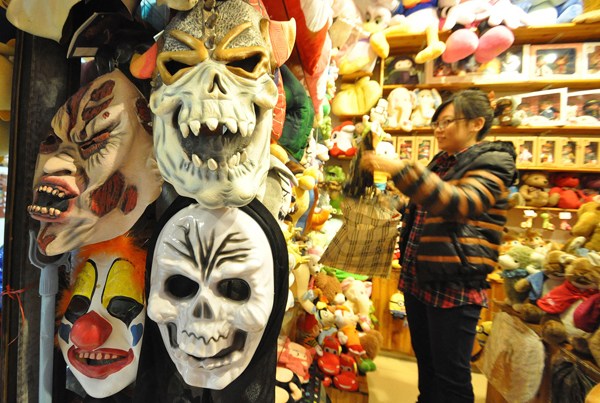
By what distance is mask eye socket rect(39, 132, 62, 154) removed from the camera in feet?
1.89

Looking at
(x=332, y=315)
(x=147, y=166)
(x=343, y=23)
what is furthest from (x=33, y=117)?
(x=332, y=315)

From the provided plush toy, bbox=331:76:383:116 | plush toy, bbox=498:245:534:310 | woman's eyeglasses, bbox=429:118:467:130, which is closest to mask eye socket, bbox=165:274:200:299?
woman's eyeglasses, bbox=429:118:467:130

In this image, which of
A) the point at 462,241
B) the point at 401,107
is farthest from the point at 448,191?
the point at 401,107

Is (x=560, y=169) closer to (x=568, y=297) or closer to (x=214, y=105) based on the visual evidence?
(x=568, y=297)

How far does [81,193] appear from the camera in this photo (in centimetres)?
55

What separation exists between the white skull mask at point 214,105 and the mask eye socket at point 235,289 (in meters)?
0.17

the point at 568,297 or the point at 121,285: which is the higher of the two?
the point at 121,285

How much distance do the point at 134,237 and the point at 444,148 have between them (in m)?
1.02

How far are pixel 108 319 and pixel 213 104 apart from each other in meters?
0.48

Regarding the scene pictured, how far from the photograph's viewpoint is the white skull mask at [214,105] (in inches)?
16.1

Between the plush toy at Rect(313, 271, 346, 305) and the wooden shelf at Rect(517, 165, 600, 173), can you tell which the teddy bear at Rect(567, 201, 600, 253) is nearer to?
the plush toy at Rect(313, 271, 346, 305)

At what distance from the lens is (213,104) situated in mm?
400

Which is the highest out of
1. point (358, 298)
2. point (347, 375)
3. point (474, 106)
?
point (474, 106)

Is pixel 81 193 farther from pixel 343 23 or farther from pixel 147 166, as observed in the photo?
pixel 343 23
